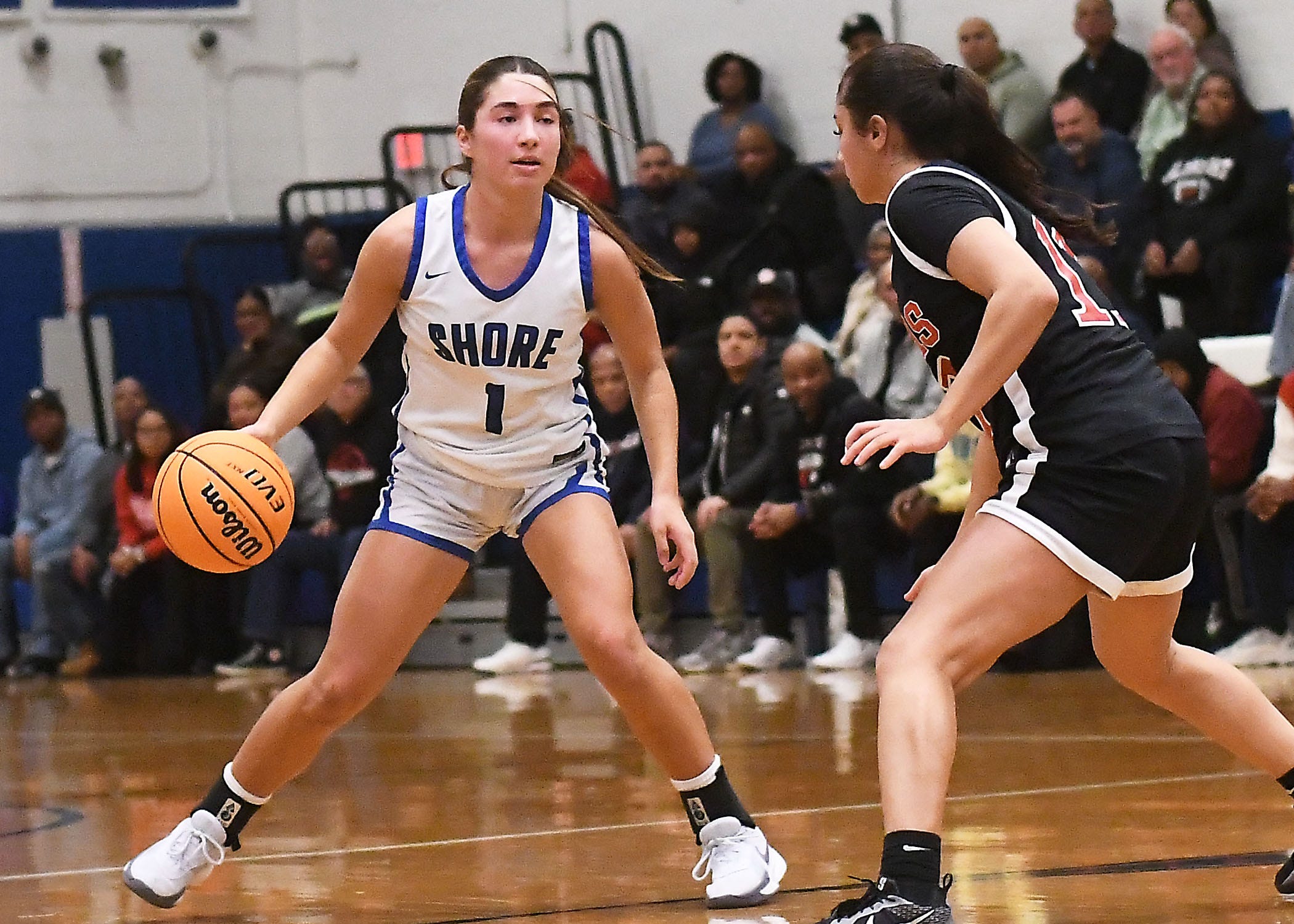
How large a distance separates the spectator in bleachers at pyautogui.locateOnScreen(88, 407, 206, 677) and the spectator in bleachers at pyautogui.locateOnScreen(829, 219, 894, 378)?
391 cm

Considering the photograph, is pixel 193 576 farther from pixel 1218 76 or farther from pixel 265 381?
pixel 1218 76

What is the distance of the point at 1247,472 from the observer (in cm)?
899

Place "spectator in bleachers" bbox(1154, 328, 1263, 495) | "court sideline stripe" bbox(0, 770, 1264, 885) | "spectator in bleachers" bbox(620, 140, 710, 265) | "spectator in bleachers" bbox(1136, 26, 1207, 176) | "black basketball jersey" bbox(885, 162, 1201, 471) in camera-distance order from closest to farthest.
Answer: "black basketball jersey" bbox(885, 162, 1201, 471)
"court sideline stripe" bbox(0, 770, 1264, 885)
"spectator in bleachers" bbox(1154, 328, 1263, 495)
"spectator in bleachers" bbox(1136, 26, 1207, 176)
"spectator in bleachers" bbox(620, 140, 710, 265)

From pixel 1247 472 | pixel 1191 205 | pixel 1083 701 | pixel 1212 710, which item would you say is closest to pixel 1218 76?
pixel 1191 205

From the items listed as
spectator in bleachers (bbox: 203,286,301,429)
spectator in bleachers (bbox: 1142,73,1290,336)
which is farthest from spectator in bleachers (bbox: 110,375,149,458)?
spectator in bleachers (bbox: 1142,73,1290,336)

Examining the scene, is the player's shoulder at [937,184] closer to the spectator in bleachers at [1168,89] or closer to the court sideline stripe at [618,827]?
the court sideline stripe at [618,827]

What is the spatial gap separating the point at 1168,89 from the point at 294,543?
5269 millimetres

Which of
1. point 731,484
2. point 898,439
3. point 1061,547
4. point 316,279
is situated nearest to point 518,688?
point 731,484

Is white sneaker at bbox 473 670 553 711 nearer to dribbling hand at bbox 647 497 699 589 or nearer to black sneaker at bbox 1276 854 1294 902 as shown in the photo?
dribbling hand at bbox 647 497 699 589

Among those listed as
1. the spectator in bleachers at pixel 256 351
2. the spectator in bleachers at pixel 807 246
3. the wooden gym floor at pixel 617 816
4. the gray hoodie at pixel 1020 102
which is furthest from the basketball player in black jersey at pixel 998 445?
the spectator in bleachers at pixel 256 351

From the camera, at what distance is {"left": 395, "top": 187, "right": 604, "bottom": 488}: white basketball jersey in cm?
420

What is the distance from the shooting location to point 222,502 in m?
4.11

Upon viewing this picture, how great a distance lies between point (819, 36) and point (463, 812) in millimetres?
8418

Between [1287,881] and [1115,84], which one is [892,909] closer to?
[1287,881]
